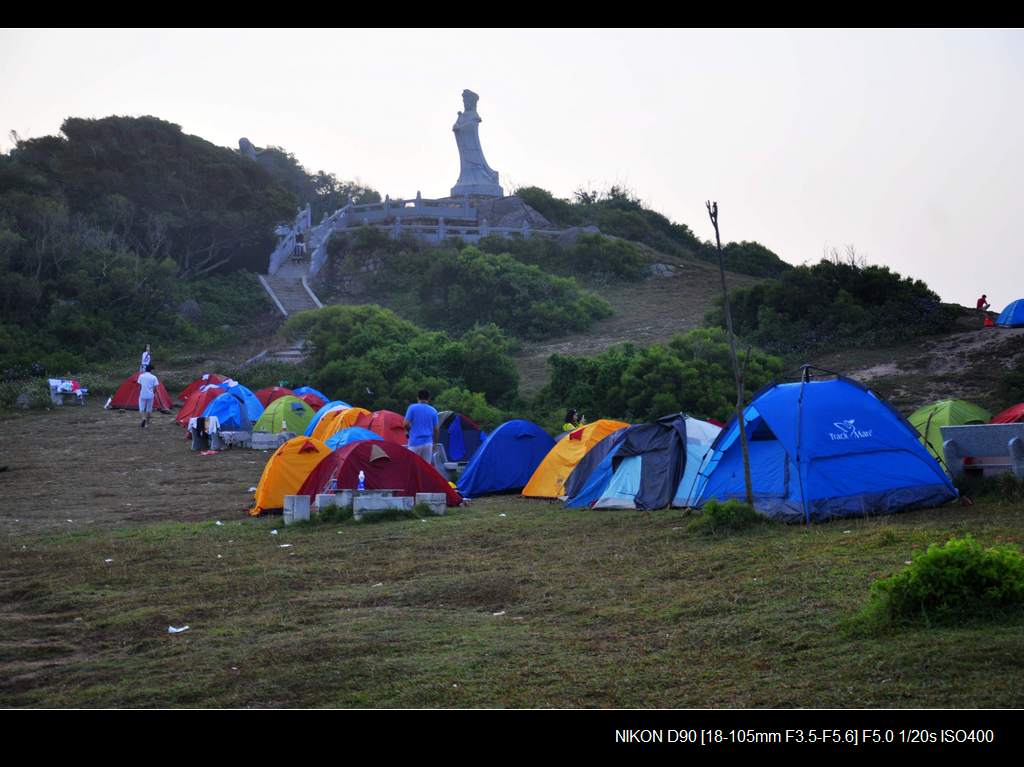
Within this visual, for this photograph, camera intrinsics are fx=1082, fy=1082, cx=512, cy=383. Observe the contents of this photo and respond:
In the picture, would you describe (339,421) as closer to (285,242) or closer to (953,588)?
(953,588)

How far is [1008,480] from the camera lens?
1117 centimetres

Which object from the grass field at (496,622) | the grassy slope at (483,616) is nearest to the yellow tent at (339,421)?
the grassy slope at (483,616)

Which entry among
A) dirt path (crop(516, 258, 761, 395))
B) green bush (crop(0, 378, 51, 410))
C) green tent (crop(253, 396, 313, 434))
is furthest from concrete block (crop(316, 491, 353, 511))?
green bush (crop(0, 378, 51, 410))

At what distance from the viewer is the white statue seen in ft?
161

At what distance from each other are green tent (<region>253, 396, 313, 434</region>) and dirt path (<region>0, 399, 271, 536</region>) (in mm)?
1063

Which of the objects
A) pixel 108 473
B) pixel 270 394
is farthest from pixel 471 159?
pixel 108 473

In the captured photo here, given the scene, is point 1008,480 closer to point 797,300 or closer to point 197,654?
point 197,654

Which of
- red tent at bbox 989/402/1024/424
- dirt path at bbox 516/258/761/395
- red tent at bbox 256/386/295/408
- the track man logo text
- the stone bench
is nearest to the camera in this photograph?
the stone bench

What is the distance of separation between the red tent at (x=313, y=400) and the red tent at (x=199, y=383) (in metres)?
3.55

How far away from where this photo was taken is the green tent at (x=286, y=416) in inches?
957

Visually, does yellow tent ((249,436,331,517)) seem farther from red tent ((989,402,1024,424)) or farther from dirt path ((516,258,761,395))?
dirt path ((516,258,761,395))

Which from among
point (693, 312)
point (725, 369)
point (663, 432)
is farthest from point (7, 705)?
point (693, 312)

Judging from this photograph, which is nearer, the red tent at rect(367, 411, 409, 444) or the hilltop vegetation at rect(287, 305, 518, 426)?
the red tent at rect(367, 411, 409, 444)

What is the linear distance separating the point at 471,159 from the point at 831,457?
39.9 m
